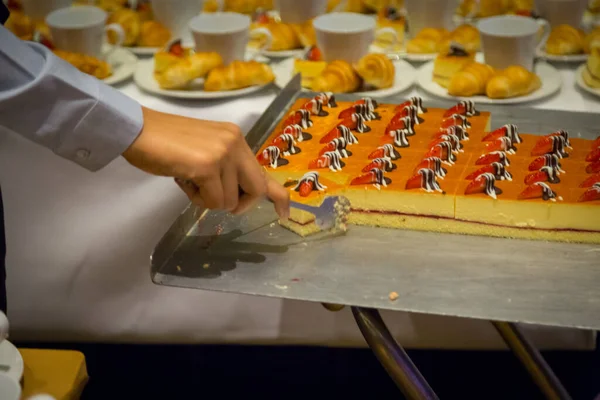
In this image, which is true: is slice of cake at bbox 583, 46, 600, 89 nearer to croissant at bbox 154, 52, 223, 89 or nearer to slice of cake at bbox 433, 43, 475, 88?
slice of cake at bbox 433, 43, 475, 88

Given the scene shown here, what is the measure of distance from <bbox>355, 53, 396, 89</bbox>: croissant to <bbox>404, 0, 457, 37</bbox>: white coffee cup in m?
0.32

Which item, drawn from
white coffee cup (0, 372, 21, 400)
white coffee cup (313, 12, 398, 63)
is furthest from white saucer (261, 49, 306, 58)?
white coffee cup (0, 372, 21, 400)

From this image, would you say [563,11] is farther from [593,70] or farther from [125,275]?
[125,275]

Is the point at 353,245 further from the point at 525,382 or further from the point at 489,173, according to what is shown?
the point at 525,382

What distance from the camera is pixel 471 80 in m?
1.71

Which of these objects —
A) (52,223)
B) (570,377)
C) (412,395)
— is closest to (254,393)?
(52,223)

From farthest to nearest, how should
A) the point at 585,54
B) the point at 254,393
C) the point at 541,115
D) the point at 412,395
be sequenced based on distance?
the point at 254,393
the point at 585,54
the point at 541,115
the point at 412,395

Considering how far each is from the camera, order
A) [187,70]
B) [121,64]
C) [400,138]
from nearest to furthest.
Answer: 1. [400,138]
2. [187,70]
3. [121,64]

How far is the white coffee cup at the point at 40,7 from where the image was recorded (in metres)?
2.19

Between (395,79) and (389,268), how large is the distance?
81 centimetres

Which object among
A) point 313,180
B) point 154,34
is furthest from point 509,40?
point 154,34

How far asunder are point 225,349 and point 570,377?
916 mm

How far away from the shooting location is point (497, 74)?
1712 mm

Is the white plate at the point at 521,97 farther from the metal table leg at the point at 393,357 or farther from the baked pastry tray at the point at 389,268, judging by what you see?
the metal table leg at the point at 393,357
